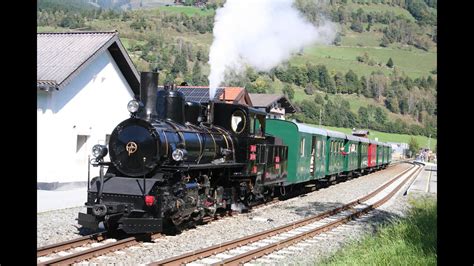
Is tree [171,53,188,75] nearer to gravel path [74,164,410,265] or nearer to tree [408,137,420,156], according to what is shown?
tree [408,137,420,156]

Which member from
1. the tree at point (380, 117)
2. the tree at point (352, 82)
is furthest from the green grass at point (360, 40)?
the tree at point (380, 117)

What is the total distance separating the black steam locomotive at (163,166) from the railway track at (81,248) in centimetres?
29

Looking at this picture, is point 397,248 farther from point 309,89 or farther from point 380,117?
point 309,89

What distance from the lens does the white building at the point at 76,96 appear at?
58.6 ft

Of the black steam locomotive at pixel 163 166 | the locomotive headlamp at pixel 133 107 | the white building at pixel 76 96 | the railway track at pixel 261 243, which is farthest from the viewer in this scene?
the white building at pixel 76 96

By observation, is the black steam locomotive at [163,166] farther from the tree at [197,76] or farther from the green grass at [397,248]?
the tree at [197,76]

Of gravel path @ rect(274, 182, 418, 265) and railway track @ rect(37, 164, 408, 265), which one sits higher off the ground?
railway track @ rect(37, 164, 408, 265)

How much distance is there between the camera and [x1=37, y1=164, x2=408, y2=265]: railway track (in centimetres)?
792

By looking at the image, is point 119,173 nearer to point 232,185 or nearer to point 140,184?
point 140,184

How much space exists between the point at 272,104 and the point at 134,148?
3770 cm

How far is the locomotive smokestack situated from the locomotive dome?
1.51ft

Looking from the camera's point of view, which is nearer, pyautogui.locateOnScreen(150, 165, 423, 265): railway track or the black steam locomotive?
pyautogui.locateOnScreen(150, 165, 423, 265): railway track

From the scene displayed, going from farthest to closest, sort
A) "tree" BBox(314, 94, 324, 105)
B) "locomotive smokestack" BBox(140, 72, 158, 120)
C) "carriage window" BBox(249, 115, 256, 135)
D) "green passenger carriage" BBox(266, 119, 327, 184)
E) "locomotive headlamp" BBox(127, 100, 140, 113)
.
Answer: "tree" BBox(314, 94, 324, 105), "green passenger carriage" BBox(266, 119, 327, 184), "carriage window" BBox(249, 115, 256, 135), "locomotive smokestack" BBox(140, 72, 158, 120), "locomotive headlamp" BBox(127, 100, 140, 113)

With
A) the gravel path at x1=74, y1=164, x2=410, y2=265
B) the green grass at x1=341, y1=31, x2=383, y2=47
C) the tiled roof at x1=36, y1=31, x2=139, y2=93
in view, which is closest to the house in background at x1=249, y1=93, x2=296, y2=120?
the tiled roof at x1=36, y1=31, x2=139, y2=93
